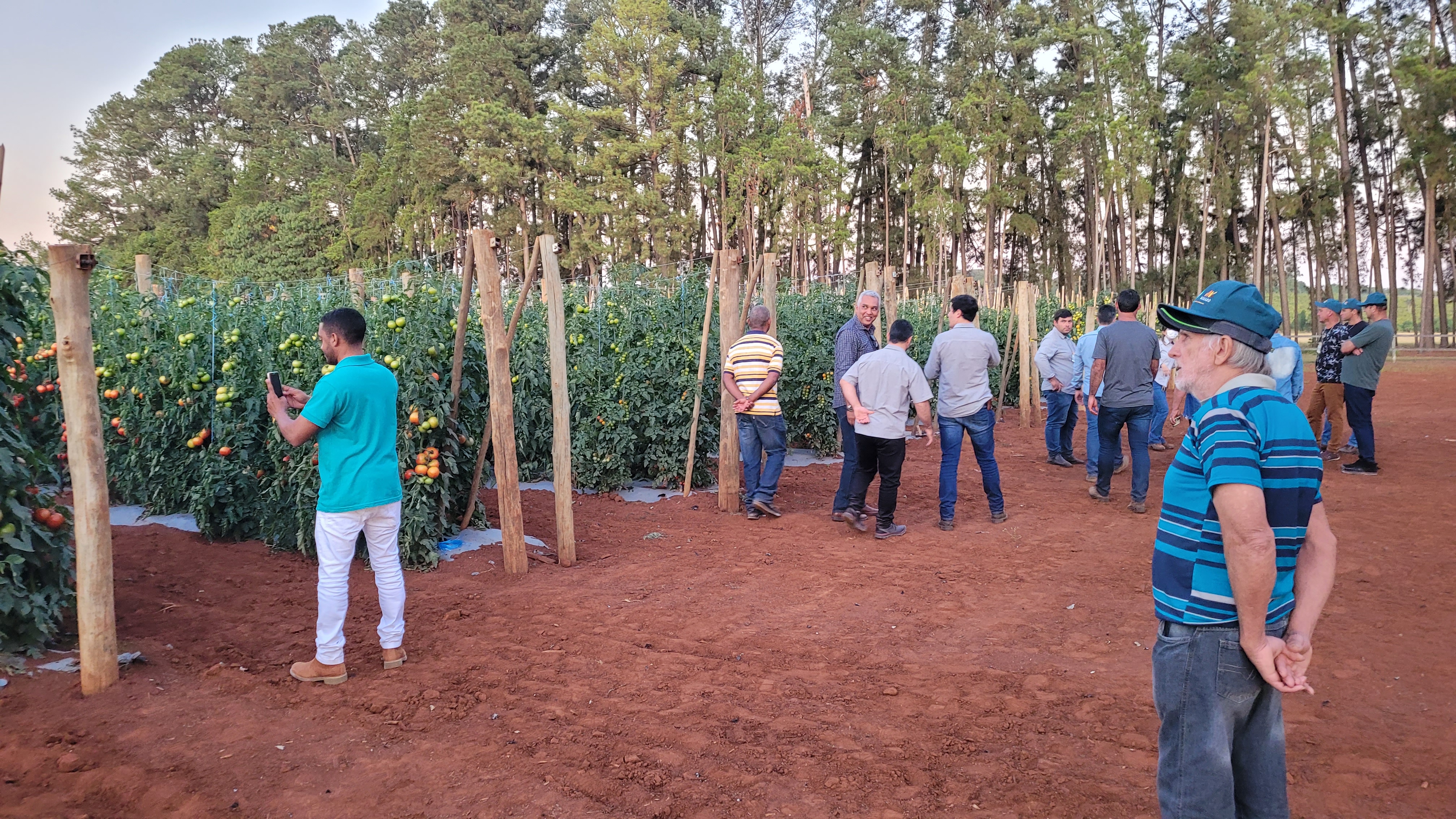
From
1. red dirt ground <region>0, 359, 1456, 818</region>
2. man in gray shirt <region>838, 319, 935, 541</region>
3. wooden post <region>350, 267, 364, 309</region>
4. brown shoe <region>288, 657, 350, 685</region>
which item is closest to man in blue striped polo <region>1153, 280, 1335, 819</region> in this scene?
red dirt ground <region>0, 359, 1456, 818</region>

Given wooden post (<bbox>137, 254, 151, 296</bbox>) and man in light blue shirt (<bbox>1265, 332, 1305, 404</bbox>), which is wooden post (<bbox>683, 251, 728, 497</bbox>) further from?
wooden post (<bbox>137, 254, 151, 296</bbox>)

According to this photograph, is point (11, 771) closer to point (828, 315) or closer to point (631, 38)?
point (828, 315)

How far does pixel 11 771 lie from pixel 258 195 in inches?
1749

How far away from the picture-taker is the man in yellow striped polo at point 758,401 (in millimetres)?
7410

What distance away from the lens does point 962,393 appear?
23.3ft

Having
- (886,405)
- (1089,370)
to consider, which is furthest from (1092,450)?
(886,405)

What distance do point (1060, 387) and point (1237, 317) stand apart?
8466mm

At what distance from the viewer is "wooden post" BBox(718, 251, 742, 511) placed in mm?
7742

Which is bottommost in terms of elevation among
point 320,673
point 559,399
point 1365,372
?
point 320,673

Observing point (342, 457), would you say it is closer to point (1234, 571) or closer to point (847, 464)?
point (1234, 571)

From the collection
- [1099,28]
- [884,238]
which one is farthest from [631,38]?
[1099,28]

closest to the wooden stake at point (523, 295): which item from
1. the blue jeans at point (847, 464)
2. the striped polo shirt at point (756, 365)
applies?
the striped polo shirt at point (756, 365)

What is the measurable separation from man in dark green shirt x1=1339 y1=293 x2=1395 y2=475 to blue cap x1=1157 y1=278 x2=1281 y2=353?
8513 mm

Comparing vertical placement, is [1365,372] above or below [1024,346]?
below
